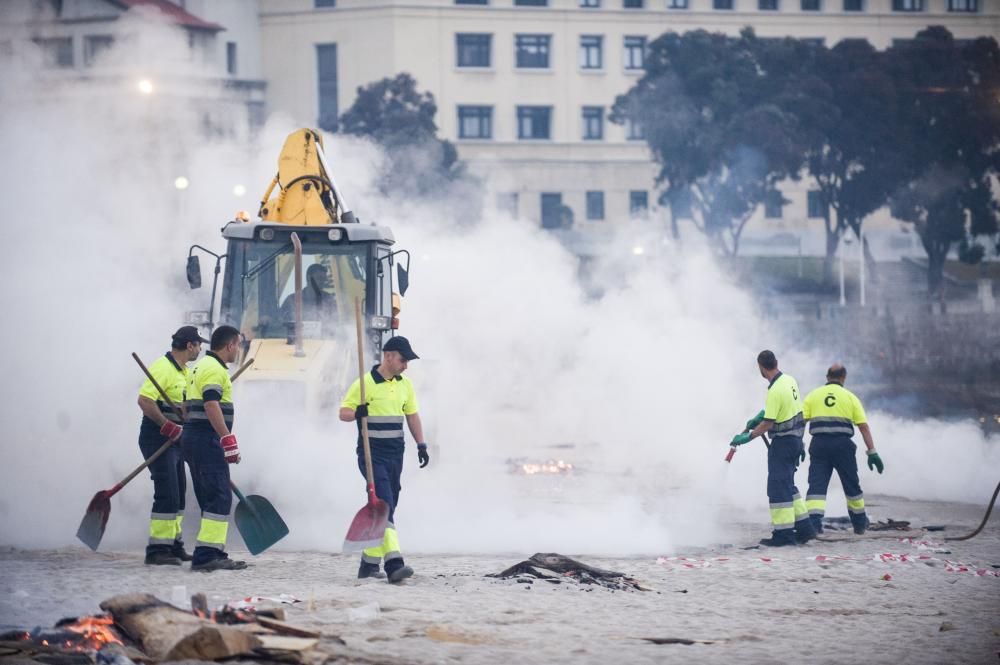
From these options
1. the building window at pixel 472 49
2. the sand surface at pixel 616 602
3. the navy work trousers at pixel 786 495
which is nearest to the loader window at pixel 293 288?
the sand surface at pixel 616 602

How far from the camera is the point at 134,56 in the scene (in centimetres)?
2627

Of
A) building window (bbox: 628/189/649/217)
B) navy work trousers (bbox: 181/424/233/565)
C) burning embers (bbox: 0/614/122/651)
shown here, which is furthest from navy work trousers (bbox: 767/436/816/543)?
building window (bbox: 628/189/649/217)

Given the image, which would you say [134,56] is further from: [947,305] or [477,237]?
[947,305]

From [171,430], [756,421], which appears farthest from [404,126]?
[171,430]

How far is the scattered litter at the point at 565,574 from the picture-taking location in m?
10.9

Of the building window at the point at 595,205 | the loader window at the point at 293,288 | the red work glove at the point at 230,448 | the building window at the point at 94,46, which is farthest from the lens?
the building window at the point at 595,205

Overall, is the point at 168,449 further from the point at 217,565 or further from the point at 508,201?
the point at 508,201

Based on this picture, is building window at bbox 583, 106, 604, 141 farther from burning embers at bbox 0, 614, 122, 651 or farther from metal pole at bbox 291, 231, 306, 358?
burning embers at bbox 0, 614, 122, 651

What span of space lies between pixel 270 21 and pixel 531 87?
47.0 feet

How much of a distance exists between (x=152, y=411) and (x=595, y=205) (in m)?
64.9

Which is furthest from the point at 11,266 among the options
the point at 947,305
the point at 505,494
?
the point at 947,305

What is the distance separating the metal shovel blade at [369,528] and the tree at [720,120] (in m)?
46.8

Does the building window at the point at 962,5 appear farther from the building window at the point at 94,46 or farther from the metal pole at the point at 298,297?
the metal pole at the point at 298,297

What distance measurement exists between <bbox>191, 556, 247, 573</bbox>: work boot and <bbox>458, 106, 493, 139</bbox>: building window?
217ft
